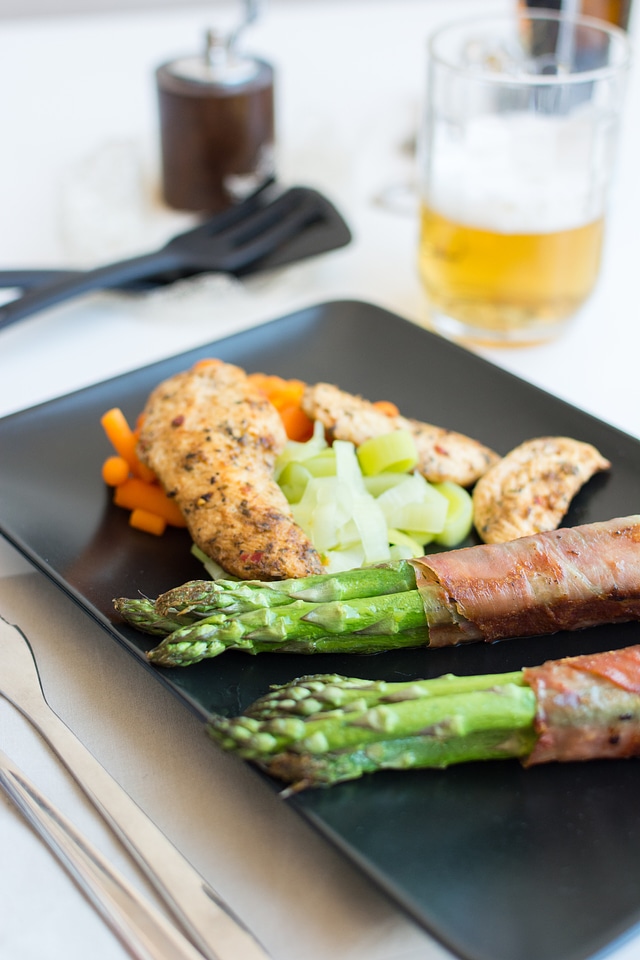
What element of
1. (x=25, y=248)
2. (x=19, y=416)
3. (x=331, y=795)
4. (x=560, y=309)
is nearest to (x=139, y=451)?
(x=19, y=416)

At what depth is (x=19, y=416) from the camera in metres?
2.41

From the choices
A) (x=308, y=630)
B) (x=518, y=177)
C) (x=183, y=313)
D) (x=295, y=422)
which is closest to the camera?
(x=308, y=630)

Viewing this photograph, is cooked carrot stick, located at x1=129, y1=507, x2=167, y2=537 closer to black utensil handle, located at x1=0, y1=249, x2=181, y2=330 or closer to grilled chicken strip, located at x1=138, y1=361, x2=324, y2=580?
grilled chicken strip, located at x1=138, y1=361, x2=324, y2=580

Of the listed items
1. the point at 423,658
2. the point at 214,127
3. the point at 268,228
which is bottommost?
the point at 423,658

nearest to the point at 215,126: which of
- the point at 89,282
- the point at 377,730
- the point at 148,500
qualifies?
the point at 89,282

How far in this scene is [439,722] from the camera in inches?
60.0

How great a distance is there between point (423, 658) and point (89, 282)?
5.78ft

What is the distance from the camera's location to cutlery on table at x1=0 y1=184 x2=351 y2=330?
3072 mm

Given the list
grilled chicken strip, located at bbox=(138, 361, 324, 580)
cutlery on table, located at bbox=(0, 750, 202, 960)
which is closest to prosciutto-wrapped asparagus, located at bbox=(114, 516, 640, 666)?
grilled chicken strip, located at bbox=(138, 361, 324, 580)

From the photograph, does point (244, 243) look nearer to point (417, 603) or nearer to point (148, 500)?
point (148, 500)

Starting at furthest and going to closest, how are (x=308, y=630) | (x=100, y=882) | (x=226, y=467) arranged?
1. (x=226, y=467)
2. (x=308, y=630)
3. (x=100, y=882)

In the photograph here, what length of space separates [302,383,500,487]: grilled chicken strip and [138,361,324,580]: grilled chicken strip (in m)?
0.12

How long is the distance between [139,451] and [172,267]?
3.75 feet

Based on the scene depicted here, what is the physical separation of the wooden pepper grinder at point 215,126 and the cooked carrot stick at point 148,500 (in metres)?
1.77
